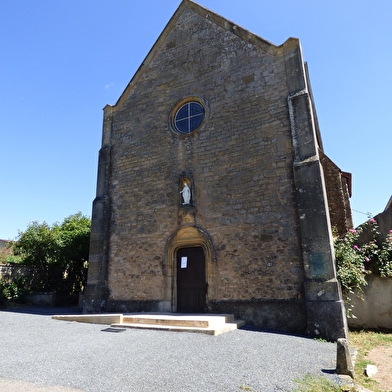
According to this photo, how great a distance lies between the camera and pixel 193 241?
376 inches

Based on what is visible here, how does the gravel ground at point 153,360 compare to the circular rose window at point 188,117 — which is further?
the circular rose window at point 188,117

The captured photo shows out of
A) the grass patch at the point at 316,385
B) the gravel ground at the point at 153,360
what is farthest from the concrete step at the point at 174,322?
the grass patch at the point at 316,385

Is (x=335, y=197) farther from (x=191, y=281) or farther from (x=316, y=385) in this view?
(x=316, y=385)

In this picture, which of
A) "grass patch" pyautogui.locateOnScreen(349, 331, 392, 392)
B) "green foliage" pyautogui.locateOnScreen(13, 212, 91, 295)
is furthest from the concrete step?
"green foliage" pyautogui.locateOnScreen(13, 212, 91, 295)

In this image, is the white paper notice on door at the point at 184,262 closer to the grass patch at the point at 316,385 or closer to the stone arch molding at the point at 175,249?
the stone arch molding at the point at 175,249

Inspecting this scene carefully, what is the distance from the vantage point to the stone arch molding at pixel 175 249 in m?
9.25

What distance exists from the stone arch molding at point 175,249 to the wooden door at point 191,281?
16 centimetres

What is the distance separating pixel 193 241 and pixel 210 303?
1.89 meters

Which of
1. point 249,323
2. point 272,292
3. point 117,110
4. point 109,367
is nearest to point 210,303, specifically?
point 249,323

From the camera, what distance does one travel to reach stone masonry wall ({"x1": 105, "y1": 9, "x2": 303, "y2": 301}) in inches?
336

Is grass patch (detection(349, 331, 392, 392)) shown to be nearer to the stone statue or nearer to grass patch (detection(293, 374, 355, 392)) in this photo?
grass patch (detection(293, 374, 355, 392))

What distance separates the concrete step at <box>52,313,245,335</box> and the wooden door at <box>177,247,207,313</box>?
51.7 inches

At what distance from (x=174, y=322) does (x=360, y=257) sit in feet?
17.7

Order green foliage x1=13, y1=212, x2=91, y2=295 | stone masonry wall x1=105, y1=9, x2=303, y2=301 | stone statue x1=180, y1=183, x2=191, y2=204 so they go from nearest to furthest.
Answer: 1. stone masonry wall x1=105, y1=9, x2=303, y2=301
2. stone statue x1=180, y1=183, x2=191, y2=204
3. green foliage x1=13, y1=212, x2=91, y2=295
